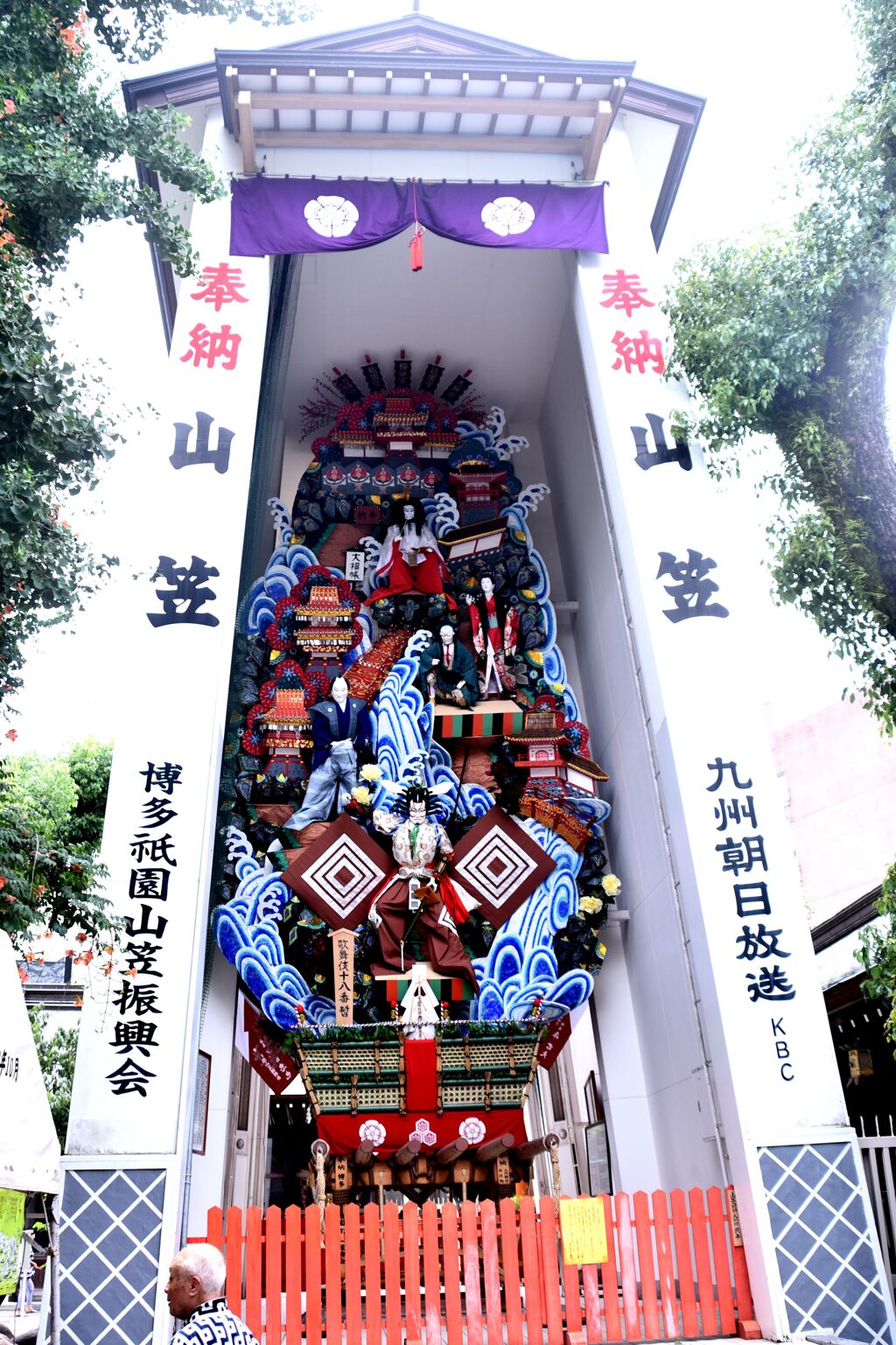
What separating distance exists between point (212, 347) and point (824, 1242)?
701 cm

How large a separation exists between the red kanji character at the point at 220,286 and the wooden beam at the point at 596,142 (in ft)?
9.84

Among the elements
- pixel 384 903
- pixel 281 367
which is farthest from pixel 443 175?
pixel 384 903

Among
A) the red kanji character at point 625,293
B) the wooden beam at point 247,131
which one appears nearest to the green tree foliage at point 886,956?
the red kanji character at point 625,293

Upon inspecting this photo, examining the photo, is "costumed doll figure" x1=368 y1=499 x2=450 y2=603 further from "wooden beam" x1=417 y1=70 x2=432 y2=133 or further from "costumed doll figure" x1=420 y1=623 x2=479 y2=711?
"wooden beam" x1=417 y1=70 x2=432 y2=133

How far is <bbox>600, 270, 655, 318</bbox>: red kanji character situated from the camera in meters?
→ 8.68

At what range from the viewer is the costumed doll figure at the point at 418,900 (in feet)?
28.9

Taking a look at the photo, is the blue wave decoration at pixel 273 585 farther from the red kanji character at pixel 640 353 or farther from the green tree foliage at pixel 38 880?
the red kanji character at pixel 640 353

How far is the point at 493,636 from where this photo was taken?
10508 millimetres

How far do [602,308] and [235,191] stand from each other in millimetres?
3047

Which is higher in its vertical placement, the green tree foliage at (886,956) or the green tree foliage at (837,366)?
the green tree foliage at (837,366)

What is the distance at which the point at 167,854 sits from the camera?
6496 mm

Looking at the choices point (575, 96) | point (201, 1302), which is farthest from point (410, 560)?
point (201, 1302)

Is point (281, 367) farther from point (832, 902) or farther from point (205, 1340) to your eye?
point (832, 902)

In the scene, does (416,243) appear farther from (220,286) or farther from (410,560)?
(410,560)
